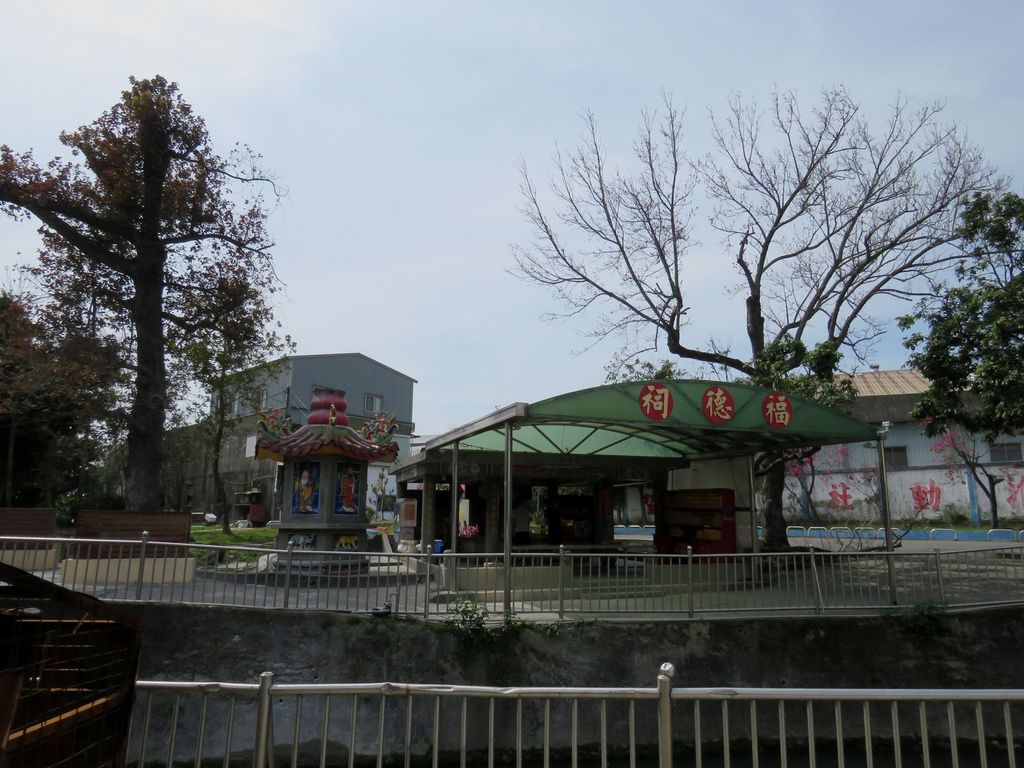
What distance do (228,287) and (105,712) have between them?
17169mm

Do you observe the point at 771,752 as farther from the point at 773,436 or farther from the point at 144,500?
the point at 144,500

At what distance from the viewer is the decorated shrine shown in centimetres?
1391

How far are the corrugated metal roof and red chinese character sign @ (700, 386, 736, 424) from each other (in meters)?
23.9

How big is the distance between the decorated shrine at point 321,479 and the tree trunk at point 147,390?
14.7 ft

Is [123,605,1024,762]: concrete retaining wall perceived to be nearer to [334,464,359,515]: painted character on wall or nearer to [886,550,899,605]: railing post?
[886,550,899,605]: railing post

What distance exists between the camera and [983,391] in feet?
36.8

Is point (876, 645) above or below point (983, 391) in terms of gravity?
below

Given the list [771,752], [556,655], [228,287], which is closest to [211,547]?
[556,655]

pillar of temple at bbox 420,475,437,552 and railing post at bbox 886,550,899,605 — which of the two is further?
pillar of temple at bbox 420,475,437,552

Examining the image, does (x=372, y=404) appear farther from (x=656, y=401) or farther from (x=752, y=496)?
(x=656, y=401)

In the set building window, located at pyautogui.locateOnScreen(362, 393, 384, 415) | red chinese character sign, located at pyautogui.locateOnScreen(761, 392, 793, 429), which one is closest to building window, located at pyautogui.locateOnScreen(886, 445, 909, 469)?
red chinese character sign, located at pyautogui.locateOnScreen(761, 392, 793, 429)

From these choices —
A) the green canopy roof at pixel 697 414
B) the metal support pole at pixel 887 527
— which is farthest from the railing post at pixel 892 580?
the green canopy roof at pixel 697 414

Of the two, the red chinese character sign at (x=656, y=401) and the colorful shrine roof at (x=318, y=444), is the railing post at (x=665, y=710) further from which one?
the colorful shrine roof at (x=318, y=444)

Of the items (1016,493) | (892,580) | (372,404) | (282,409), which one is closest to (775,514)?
(892,580)
